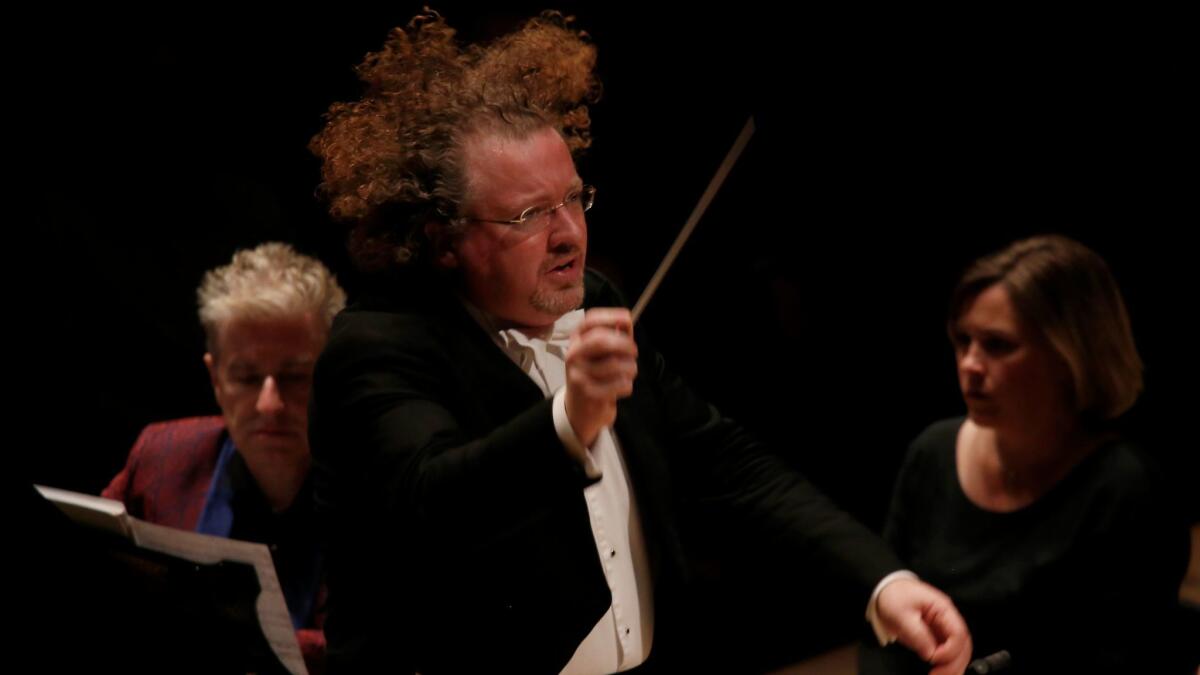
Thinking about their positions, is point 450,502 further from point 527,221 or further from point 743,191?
point 743,191

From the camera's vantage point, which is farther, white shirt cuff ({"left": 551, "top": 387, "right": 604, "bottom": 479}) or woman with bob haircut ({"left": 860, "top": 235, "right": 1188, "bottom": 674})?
woman with bob haircut ({"left": 860, "top": 235, "right": 1188, "bottom": 674})

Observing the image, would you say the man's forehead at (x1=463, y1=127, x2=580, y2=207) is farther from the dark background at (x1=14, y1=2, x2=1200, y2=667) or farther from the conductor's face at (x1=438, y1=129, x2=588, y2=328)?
the dark background at (x1=14, y1=2, x2=1200, y2=667)

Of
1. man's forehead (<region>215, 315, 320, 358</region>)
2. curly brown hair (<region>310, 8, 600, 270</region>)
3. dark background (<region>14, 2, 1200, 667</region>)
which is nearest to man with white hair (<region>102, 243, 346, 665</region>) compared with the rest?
man's forehead (<region>215, 315, 320, 358</region>)

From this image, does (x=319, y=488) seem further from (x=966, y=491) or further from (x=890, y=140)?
(x=890, y=140)

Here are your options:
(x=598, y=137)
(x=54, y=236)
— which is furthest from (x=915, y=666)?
(x=54, y=236)

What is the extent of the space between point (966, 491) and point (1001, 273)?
48 cm

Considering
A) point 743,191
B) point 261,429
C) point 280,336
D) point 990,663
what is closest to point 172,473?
point 261,429

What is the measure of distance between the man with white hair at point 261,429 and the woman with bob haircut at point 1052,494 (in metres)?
1.26

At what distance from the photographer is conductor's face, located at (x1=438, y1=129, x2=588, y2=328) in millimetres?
1547

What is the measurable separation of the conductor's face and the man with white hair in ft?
3.16

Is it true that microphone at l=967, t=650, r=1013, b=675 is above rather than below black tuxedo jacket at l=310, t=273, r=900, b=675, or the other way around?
below

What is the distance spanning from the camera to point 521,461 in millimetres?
1308

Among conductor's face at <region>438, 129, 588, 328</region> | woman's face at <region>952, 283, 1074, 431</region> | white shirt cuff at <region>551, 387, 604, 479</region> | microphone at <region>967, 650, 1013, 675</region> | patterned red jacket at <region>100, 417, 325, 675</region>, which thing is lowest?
patterned red jacket at <region>100, 417, 325, 675</region>

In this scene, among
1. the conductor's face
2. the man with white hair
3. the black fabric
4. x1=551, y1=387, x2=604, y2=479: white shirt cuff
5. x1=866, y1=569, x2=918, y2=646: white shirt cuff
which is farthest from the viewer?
the man with white hair
